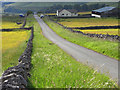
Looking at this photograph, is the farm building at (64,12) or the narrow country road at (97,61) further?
the farm building at (64,12)

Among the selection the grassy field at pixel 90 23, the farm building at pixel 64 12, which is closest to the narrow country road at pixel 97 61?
the grassy field at pixel 90 23

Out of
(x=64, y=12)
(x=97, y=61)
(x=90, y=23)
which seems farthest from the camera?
(x=64, y=12)

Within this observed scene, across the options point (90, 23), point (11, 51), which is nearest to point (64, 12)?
point (90, 23)

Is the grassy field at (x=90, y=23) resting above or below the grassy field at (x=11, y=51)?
above

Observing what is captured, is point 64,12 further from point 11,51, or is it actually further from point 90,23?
point 11,51

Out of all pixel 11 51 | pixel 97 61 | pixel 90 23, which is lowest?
pixel 97 61

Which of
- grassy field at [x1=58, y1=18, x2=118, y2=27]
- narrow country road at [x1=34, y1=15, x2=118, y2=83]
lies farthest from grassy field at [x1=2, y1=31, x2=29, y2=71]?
grassy field at [x1=58, y1=18, x2=118, y2=27]

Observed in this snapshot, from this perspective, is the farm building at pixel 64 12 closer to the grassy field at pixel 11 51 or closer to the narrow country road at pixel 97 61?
the grassy field at pixel 11 51

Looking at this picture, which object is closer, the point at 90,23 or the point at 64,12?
the point at 90,23

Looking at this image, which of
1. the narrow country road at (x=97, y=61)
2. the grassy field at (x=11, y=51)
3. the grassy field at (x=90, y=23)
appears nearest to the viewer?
the narrow country road at (x=97, y=61)

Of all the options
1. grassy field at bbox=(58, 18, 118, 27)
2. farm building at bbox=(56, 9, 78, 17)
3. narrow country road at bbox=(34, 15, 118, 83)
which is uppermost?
farm building at bbox=(56, 9, 78, 17)

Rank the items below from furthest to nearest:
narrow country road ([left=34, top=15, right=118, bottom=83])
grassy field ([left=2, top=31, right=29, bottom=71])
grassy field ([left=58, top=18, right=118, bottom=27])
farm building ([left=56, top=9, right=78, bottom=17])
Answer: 1. farm building ([left=56, top=9, right=78, bottom=17])
2. grassy field ([left=58, top=18, right=118, bottom=27])
3. grassy field ([left=2, top=31, right=29, bottom=71])
4. narrow country road ([left=34, top=15, right=118, bottom=83])

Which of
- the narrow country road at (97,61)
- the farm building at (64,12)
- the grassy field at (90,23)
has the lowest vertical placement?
the narrow country road at (97,61)

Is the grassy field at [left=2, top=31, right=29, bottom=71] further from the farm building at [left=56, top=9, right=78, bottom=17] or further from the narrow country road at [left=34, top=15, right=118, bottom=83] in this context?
the farm building at [left=56, top=9, right=78, bottom=17]
